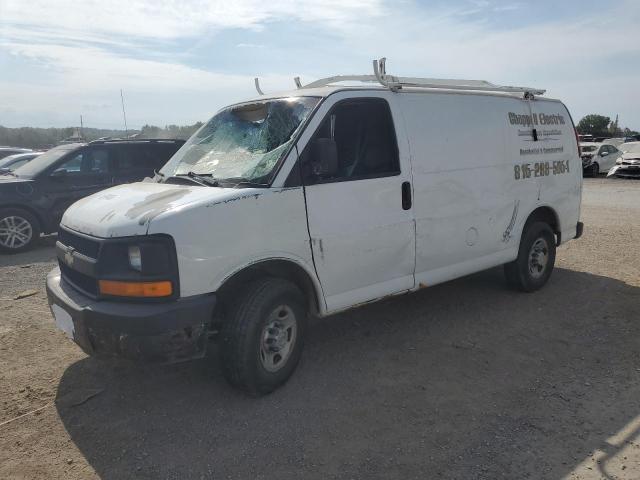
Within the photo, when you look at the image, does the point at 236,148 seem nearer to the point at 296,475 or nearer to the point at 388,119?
the point at 388,119

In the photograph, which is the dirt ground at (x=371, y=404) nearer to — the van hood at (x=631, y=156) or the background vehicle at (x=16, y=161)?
the background vehicle at (x=16, y=161)

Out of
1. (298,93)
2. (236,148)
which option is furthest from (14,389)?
(298,93)

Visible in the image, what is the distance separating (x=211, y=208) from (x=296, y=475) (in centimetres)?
165

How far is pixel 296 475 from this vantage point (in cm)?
293

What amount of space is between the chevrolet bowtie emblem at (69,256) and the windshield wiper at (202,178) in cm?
96

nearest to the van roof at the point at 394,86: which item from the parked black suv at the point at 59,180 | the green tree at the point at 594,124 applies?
the parked black suv at the point at 59,180

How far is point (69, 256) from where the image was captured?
3686 mm

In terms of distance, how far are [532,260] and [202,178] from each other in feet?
12.9

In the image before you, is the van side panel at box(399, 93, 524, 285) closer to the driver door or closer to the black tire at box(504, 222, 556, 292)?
the driver door

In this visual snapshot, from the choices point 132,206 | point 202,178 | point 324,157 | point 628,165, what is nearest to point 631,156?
point 628,165

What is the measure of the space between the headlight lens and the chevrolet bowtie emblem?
69 centimetres

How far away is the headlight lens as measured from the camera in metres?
3.20

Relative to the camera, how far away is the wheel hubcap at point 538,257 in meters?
5.91

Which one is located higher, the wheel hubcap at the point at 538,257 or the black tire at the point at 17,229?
the black tire at the point at 17,229
